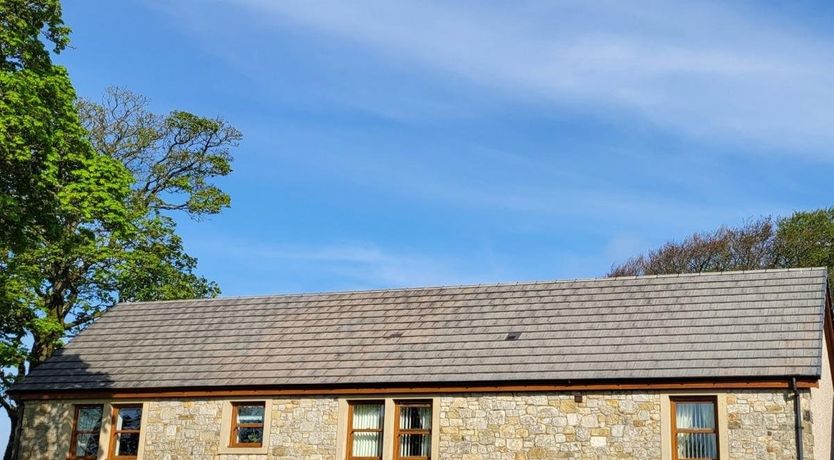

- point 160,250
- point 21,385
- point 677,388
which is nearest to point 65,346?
point 21,385

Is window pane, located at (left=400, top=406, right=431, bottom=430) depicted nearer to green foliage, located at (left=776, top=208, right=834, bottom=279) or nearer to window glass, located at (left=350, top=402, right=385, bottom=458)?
window glass, located at (left=350, top=402, right=385, bottom=458)

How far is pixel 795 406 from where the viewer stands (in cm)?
1700

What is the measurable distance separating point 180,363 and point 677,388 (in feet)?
35.2

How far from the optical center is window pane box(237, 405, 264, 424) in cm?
2089

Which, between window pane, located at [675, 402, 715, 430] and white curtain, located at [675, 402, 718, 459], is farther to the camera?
window pane, located at [675, 402, 715, 430]

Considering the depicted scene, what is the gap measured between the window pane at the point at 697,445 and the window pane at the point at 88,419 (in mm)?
12319

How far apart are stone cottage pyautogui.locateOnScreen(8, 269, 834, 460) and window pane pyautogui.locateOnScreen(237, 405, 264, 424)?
0.11ft

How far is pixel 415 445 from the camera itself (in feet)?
64.2

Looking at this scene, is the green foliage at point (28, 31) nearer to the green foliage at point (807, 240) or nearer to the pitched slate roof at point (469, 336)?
the pitched slate roof at point (469, 336)

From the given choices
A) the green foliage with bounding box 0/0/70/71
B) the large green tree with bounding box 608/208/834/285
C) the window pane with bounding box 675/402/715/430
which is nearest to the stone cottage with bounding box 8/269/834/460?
the window pane with bounding box 675/402/715/430

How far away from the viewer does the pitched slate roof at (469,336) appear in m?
18.6

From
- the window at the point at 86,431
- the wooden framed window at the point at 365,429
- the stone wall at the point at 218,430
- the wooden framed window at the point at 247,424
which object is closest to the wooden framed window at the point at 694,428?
the wooden framed window at the point at 365,429

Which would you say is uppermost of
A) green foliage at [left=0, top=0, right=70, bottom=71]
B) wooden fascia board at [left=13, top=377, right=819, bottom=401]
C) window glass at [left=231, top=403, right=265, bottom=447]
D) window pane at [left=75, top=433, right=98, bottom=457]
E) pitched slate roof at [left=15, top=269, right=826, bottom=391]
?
green foliage at [left=0, top=0, right=70, bottom=71]


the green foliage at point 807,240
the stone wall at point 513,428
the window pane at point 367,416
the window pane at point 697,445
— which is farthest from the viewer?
the green foliage at point 807,240
